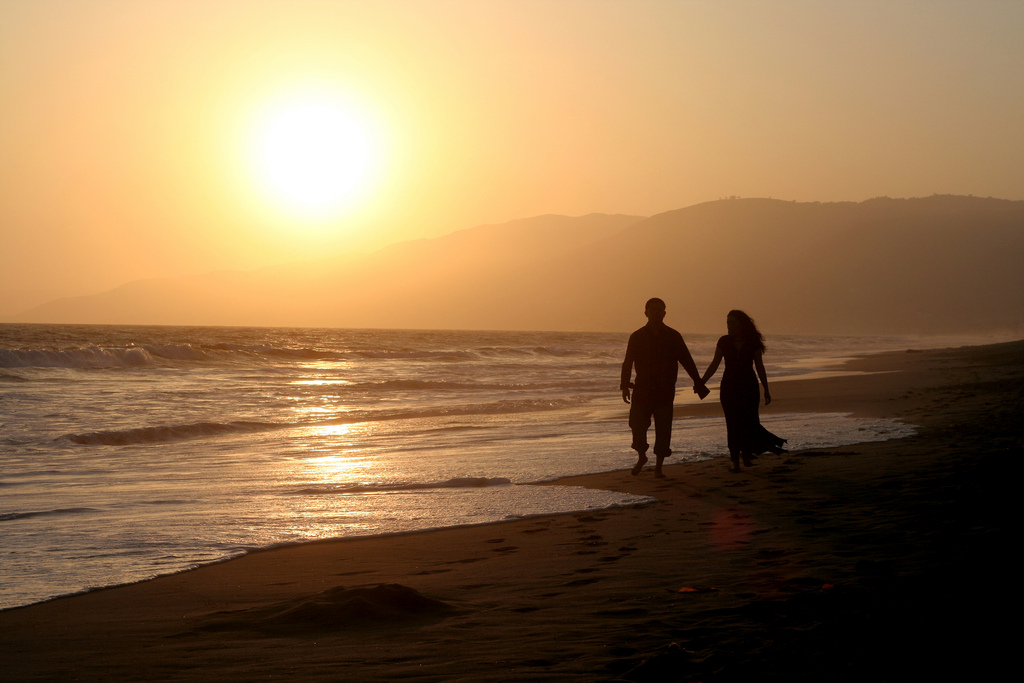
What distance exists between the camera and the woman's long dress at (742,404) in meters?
8.38

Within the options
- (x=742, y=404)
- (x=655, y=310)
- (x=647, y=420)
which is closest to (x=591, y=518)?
(x=647, y=420)

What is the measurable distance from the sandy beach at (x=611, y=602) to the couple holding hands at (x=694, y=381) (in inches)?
69.2

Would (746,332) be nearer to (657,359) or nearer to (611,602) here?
(657,359)

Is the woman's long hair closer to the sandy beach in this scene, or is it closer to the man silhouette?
the man silhouette

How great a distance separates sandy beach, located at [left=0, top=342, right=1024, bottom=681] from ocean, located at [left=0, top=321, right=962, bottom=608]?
690mm

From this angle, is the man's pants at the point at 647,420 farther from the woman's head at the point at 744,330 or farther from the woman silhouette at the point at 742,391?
the woman's head at the point at 744,330

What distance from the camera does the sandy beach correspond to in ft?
10.0

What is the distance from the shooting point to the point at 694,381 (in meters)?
8.39

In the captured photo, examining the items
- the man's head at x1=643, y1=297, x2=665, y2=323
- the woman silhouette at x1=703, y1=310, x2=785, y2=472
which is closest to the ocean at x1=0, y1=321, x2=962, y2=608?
the woman silhouette at x1=703, y1=310, x2=785, y2=472

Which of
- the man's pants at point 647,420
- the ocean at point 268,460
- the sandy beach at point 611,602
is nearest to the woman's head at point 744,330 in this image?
the man's pants at point 647,420

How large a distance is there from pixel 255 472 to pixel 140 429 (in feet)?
14.7

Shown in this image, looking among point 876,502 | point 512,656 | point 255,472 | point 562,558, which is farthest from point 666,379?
point 512,656

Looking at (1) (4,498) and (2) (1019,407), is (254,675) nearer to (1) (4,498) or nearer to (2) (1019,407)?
(1) (4,498)

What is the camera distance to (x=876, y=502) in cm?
575
